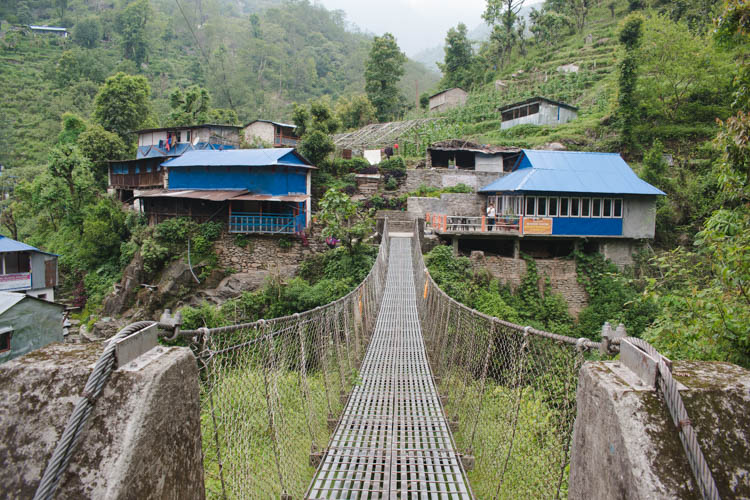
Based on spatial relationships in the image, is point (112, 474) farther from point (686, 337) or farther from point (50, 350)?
point (686, 337)

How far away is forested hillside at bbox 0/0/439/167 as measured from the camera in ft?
96.1

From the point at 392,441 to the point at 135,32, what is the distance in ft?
154

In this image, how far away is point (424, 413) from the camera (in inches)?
154

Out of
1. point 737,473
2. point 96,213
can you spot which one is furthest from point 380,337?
point 96,213

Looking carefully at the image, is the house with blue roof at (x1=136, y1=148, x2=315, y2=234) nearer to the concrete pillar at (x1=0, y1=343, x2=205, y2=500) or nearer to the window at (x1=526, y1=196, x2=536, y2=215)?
the window at (x1=526, y1=196, x2=536, y2=215)

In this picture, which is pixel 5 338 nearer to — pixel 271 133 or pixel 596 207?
pixel 271 133

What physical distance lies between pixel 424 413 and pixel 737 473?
125 inches

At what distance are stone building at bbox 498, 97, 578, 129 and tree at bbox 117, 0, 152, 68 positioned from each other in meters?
35.2

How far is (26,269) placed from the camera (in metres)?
13.5

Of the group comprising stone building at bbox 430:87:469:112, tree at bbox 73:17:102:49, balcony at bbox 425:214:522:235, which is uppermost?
Answer: tree at bbox 73:17:102:49

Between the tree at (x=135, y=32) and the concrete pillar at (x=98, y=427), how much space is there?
46.6m

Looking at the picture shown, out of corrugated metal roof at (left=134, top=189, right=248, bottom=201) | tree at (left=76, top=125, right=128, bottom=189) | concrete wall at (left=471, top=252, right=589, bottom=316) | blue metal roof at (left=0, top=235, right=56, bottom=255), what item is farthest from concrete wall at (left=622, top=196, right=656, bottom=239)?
tree at (left=76, top=125, right=128, bottom=189)

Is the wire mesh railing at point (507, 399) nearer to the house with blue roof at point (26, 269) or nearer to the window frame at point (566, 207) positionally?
the window frame at point (566, 207)

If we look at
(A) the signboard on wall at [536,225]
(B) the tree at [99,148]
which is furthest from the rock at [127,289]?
(A) the signboard on wall at [536,225]
